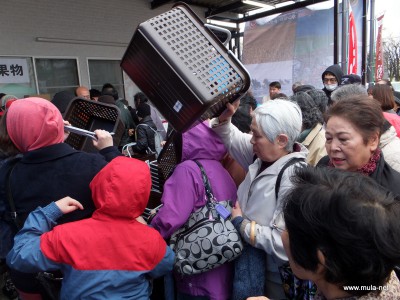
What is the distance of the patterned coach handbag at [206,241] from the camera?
1.45 m

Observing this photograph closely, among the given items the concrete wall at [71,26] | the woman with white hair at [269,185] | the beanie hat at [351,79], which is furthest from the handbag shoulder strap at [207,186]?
the concrete wall at [71,26]

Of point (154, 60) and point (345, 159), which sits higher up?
point (154, 60)

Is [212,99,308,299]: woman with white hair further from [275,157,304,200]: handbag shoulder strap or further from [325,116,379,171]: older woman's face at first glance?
[325,116,379,171]: older woman's face

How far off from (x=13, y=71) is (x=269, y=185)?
7.28 meters

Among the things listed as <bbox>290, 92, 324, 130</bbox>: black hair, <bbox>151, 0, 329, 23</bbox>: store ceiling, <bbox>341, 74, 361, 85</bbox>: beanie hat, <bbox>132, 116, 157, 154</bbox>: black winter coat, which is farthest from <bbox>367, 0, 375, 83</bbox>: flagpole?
<bbox>290, 92, 324, 130</bbox>: black hair

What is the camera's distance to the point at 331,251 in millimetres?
794

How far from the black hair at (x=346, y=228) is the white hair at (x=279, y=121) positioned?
0.63m

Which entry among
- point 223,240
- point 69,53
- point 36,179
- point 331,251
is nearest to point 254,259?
point 223,240

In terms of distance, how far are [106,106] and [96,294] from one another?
0.98 meters

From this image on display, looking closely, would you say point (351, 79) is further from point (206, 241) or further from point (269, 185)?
point (206, 241)

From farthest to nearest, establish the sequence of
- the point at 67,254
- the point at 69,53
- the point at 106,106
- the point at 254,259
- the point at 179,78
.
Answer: the point at 69,53 < the point at 106,106 < the point at 254,259 < the point at 67,254 < the point at 179,78

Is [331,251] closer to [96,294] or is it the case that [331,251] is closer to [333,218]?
[333,218]

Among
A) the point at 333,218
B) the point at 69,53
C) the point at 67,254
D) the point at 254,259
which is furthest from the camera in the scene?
the point at 69,53

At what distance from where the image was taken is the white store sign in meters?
6.64
